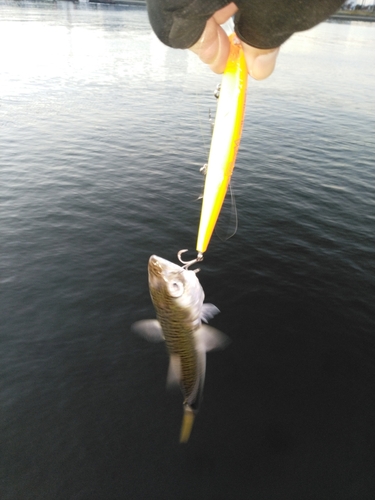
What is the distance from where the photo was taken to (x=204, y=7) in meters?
2.40

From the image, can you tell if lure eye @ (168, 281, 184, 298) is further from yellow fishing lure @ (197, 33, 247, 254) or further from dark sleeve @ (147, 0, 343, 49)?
dark sleeve @ (147, 0, 343, 49)

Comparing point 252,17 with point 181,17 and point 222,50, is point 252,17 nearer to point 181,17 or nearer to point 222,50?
point 181,17

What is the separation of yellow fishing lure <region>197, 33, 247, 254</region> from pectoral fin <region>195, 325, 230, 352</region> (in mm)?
2833

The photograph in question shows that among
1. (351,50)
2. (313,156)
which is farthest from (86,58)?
(351,50)

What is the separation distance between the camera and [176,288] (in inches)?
205

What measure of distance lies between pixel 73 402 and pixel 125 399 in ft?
4.73

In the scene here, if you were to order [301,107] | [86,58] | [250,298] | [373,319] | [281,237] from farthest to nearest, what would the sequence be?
[86,58], [301,107], [281,237], [250,298], [373,319]

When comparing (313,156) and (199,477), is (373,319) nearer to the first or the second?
(199,477)

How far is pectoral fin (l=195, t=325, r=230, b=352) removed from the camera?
5.99 metres

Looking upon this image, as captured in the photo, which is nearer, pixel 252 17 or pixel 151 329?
pixel 252 17

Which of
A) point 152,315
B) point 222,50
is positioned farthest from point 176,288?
point 152,315

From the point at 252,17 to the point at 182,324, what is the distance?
14.0ft

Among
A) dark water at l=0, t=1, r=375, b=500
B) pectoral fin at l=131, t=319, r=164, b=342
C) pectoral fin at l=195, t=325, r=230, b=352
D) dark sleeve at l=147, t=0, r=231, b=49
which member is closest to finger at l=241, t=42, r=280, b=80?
dark sleeve at l=147, t=0, r=231, b=49

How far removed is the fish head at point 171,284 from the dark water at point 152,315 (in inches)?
223
